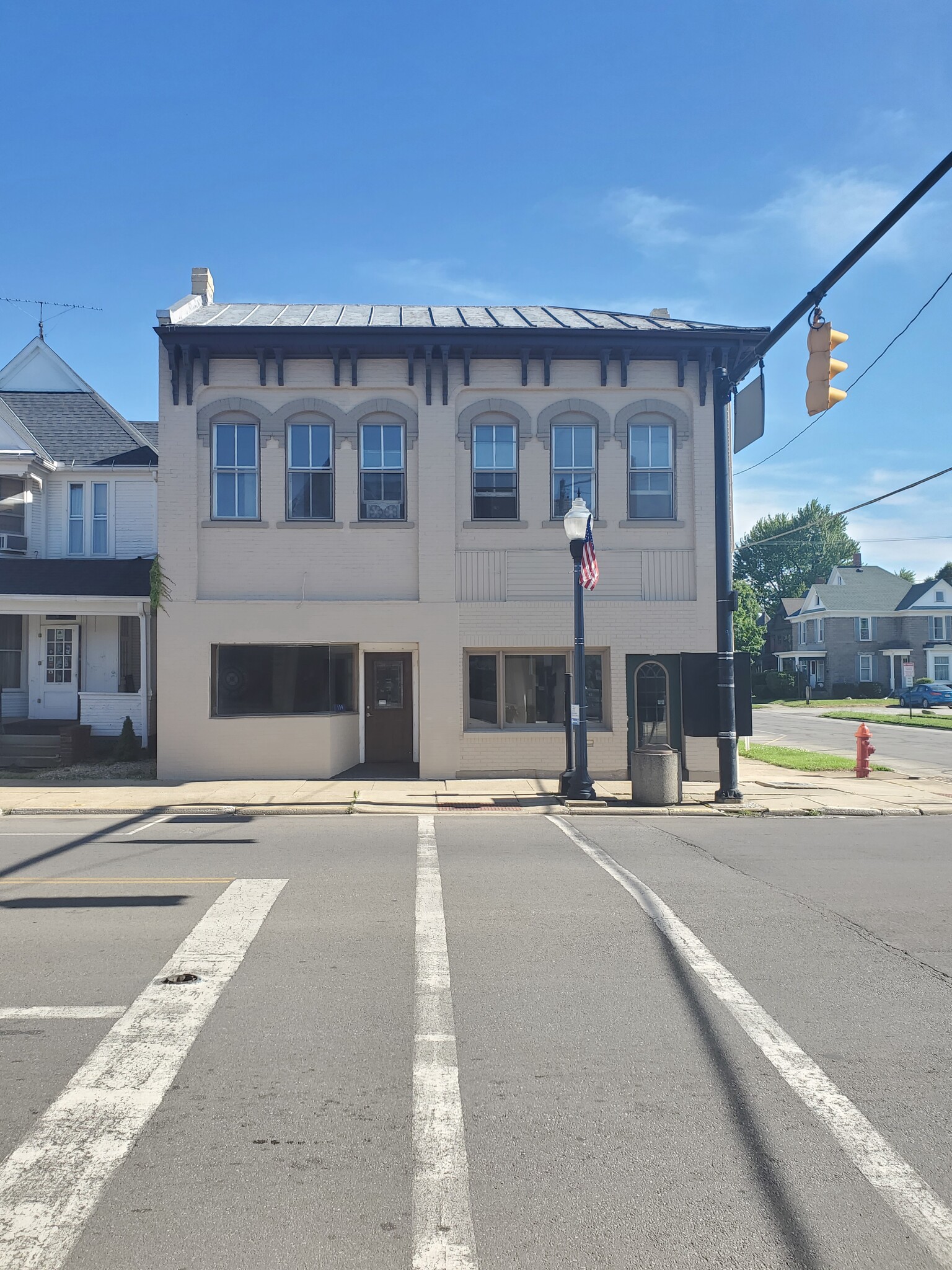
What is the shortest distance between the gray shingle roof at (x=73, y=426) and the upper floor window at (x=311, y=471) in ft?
21.3

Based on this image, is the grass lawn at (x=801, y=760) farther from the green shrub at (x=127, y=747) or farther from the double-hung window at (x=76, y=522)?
the double-hung window at (x=76, y=522)

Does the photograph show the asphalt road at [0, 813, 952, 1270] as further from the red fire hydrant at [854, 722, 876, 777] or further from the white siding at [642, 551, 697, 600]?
the red fire hydrant at [854, 722, 876, 777]

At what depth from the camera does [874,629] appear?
65.4m

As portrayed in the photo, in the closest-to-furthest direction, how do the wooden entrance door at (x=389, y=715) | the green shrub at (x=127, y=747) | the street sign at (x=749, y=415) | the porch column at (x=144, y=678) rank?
the street sign at (x=749, y=415)
the wooden entrance door at (x=389, y=715)
the porch column at (x=144, y=678)
the green shrub at (x=127, y=747)

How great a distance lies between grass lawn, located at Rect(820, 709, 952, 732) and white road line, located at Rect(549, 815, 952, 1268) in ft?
103

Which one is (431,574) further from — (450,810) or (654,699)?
(450,810)

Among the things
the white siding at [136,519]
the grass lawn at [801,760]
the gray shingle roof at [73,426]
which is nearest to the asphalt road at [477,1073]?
the grass lawn at [801,760]

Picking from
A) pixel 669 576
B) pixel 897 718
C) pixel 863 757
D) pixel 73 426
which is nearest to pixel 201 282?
pixel 73 426

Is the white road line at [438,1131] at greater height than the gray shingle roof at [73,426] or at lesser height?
lesser

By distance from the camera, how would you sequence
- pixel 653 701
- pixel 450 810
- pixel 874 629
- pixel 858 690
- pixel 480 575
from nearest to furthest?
pixel 450 810, pixel 480 575, pixel 653 701, pixel 858 690, pixel 874 629

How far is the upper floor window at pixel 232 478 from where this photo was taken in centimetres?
1719

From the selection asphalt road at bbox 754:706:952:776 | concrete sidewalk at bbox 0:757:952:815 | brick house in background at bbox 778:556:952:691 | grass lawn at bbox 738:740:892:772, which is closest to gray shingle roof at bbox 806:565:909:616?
brick house in background at bbox 778:556:952:691

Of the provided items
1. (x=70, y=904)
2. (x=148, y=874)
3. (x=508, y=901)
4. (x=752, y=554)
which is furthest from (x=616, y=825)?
(x=752, y=554)

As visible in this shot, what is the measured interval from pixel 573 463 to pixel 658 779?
6.28 meters
